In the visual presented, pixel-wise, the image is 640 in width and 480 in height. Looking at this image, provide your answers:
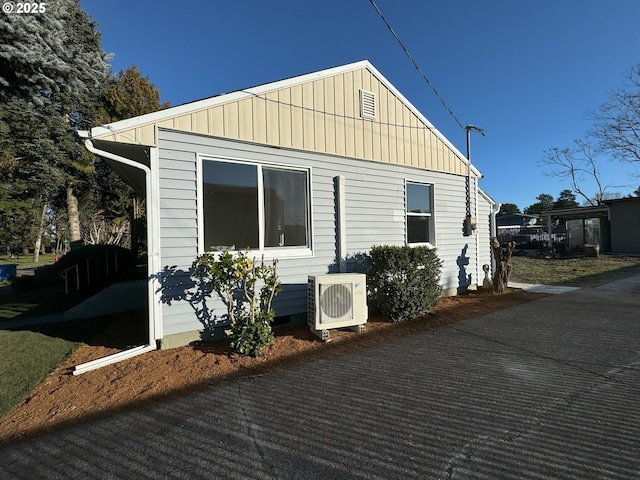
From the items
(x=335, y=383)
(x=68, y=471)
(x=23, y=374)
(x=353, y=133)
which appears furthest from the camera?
(x=353, y=133)

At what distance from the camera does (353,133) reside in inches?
239

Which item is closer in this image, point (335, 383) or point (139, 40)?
point (335, 383)

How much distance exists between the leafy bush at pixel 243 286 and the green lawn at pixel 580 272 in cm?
941

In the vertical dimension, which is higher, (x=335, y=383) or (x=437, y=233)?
(x=437, y=233)

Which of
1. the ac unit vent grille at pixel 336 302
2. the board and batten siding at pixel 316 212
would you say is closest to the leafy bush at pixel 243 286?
the board and batten siding at pixel 316 212

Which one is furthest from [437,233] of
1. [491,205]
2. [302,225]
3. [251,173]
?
[251,173]

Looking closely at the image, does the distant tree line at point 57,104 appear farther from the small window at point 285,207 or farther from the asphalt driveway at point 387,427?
the asphalt driveway at point 387,427

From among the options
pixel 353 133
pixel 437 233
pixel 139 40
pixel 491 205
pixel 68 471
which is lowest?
pixel 68 471

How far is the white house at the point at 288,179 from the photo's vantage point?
166 inches

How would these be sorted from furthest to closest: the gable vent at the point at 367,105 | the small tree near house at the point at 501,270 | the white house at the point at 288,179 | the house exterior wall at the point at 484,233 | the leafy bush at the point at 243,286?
the house exterior wall at the point at 484,233, the small tree near house at the point at 501,270, the gable vent at the point at 367,105, the white house at the point at 288,179, the leafy bush at the point at 243,286

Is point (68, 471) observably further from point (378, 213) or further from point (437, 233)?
point (437, 233)

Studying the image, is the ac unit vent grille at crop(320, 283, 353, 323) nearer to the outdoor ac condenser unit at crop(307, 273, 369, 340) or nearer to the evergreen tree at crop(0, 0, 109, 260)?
the outdoor ac condenser unit at crop(307, 273, 369, 340)

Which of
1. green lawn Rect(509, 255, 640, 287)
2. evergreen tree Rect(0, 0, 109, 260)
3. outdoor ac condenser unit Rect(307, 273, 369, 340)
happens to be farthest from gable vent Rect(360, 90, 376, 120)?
evergreen tree Rect(0, 0, 109, 260)

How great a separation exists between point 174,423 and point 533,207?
68069 mm
